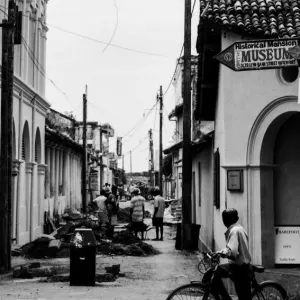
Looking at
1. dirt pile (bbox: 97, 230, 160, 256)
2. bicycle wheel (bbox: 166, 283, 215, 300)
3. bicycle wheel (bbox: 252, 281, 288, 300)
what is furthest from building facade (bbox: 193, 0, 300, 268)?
dirt pile (bbox: 97, 230, 160, 256)

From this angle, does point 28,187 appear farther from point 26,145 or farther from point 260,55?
point 260,55

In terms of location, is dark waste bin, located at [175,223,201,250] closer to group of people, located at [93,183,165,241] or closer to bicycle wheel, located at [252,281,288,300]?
group of people, located at [93,183,165,241]

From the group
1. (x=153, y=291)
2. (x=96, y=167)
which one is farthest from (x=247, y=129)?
(x=96, y=167)

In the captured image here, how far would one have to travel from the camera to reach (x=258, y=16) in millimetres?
11805

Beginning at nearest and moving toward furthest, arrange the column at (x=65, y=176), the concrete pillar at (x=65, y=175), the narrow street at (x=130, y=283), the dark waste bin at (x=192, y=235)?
the narrow street at (x=130, y=283) → the dark waste bin at (x=192, y=235) → the concrete pillar at (x=65, y=175) → the column at (x=65, y=176)

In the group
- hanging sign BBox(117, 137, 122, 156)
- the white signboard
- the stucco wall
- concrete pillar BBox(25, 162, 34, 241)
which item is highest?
hanging sign BBox(117, 137, 122, 156)

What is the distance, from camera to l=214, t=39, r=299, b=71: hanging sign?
9000 mm

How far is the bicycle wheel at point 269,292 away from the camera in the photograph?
847cm

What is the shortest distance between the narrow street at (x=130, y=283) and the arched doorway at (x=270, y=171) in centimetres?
201

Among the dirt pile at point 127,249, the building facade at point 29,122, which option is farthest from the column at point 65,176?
the dirt pile at point 127,249

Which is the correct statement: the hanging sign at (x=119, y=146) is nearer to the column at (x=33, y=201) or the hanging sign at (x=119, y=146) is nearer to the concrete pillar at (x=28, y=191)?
the column at (x=33, y=201)

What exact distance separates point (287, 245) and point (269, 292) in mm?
3069

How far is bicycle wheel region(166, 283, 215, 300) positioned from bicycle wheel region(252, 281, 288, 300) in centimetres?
94

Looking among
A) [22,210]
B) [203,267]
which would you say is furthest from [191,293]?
[22,210]
